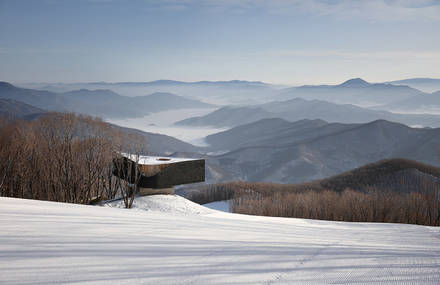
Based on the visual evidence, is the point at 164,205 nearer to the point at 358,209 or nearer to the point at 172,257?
the point at 358,209

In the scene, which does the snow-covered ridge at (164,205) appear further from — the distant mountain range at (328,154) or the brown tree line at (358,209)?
the distant mountain range at (328,154)

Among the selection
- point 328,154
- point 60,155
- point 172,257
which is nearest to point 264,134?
point 328,154

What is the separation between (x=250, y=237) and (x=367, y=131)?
124 m

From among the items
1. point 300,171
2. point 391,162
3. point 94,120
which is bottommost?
point 300,171

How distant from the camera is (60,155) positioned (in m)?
14.6

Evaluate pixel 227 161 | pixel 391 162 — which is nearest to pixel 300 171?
pixel 227 161

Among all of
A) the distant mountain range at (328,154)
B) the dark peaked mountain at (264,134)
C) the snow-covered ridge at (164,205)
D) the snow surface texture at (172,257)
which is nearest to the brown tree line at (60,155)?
the snow-covered ridge at (164,205)

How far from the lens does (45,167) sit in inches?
566

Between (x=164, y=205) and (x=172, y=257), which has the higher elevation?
(x=172, y=257)

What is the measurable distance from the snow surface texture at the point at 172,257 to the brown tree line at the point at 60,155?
9.47 meters

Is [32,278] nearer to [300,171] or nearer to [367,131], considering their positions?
[300,171]

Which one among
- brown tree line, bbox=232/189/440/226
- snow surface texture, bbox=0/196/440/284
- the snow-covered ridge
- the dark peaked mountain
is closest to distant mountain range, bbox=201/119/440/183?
the dark peaked mountain

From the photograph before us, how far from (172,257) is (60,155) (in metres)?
12.6

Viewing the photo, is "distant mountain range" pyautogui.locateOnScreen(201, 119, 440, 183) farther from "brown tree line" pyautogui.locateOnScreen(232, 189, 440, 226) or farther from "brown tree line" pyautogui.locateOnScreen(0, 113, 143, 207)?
"brown tree line" pyautogui.locateOnScreen(0, 113, 143, 207)
